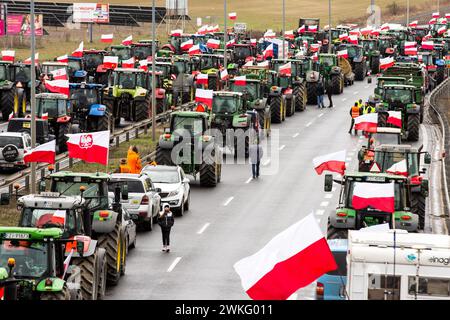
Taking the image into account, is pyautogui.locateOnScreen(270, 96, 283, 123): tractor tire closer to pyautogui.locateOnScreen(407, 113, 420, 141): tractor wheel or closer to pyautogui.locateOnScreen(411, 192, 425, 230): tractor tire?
pyautogui.locateOnScreen(407, 113, 420, 141): tractor wheel

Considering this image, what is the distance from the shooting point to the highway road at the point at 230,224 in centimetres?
3009

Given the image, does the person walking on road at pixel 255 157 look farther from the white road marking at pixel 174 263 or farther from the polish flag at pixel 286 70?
the polish flag at pixel 286 70

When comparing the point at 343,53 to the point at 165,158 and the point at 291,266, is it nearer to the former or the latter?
the point at 165,158

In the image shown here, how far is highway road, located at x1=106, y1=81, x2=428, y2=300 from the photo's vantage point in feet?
98.7

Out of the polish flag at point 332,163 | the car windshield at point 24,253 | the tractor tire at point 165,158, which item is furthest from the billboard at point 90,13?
the car windshield at point 24,253

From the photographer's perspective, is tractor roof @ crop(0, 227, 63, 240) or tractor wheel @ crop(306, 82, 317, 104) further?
tractor wheel @ crop(306, 82, 317, 104)

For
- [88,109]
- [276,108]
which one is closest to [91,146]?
[88,109]

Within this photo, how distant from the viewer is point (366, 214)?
1246 inches

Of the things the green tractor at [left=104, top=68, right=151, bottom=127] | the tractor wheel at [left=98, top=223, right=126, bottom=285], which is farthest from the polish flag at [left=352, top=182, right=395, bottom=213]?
the green tractor at [left=104, top=68, right=151, bottom=127]

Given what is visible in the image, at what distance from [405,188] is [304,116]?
34.7m

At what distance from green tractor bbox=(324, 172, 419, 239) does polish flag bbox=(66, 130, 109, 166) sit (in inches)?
247

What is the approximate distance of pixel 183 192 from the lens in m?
39.9

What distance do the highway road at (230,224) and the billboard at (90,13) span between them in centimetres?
5861
